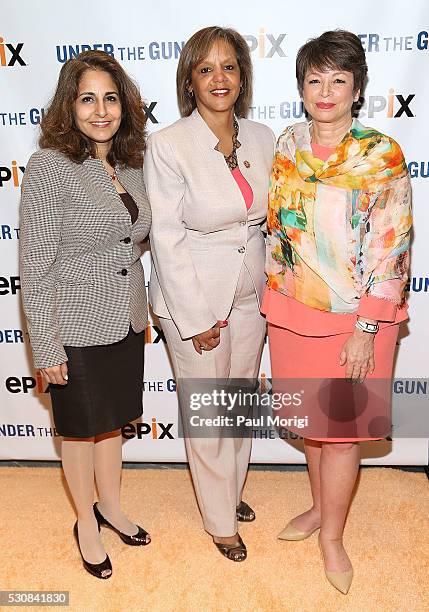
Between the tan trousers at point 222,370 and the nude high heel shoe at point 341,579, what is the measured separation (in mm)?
405

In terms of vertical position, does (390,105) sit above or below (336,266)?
above

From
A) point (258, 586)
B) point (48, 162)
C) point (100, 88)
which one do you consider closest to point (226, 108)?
point (100, 88)

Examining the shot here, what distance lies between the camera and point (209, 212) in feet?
6.98

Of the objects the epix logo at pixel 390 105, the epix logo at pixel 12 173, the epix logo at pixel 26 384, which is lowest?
the epix logo at pixel 26 384

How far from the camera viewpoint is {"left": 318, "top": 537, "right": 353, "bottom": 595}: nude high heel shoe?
228 centimetres

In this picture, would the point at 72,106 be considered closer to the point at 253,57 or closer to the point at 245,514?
the point at 253,57

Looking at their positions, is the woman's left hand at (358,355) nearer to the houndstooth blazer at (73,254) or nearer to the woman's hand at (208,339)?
the woman's hand at (208,339)

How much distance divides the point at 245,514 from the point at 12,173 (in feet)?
5.81

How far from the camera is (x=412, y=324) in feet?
9.54

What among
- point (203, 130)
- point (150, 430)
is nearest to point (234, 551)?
point (150, 430)

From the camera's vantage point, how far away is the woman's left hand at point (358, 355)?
2.07 metres

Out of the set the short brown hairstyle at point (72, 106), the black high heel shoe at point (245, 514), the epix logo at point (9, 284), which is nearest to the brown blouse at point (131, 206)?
the short brown hairstyle at point (72, 106)

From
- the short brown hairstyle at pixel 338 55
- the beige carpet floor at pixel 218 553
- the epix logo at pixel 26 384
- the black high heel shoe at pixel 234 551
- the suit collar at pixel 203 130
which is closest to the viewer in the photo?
the short brown hairstyle at pixel 338 55

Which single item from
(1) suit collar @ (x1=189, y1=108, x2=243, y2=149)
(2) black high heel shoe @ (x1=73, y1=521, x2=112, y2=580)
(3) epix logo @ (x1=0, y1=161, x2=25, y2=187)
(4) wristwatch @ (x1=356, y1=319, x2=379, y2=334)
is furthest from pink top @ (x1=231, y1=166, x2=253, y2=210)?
(2) black high heel shoe @ (x1=73, y1=521, x2=112, y2=580)
